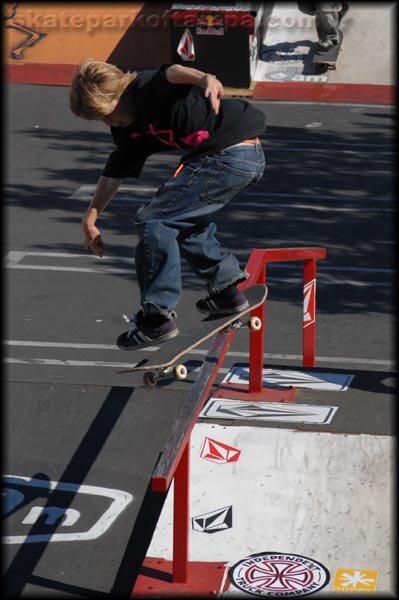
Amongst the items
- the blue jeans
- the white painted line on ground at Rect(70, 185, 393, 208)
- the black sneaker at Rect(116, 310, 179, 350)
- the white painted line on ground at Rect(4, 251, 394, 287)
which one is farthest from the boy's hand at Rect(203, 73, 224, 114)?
the white painted line on ground at Rect(70, 185, 393, 208)

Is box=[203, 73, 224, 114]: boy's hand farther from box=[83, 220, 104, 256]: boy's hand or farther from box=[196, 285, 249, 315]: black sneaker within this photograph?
box=[196, 285, 249, 315]: black sneaker

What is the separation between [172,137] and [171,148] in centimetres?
16

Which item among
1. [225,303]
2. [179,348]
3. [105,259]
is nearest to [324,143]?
[105,259]

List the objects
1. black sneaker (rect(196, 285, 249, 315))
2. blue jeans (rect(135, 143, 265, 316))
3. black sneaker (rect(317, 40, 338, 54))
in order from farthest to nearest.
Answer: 1. black sneaker (rect(317, 40, 338, 54))
2. black sneaker (rect(196, 285, 249, 315))
3. blue jeans (rect(135, 143, 265, 316))

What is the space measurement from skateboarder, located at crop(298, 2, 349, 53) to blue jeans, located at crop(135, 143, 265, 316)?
16014mm

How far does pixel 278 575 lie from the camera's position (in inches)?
256

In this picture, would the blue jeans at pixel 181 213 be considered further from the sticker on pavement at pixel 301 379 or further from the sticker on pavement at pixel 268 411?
the sticker on pavement at pixel 301 379

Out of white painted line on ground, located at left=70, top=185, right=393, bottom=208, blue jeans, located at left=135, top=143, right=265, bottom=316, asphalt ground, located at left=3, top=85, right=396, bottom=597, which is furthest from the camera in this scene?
white painted line on ground, located at left=70, top=185, right=393, bottom=208

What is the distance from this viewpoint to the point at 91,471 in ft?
27.1

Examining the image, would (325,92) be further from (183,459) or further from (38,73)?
(183,459)

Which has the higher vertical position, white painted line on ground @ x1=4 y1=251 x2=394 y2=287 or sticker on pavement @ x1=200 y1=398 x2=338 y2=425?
sticker on pavement @ x1=200 y1=398 x2=338 y2=425

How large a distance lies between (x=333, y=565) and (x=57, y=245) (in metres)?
8.58

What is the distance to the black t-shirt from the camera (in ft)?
19.3

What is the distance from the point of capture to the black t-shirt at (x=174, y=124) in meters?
5.88
